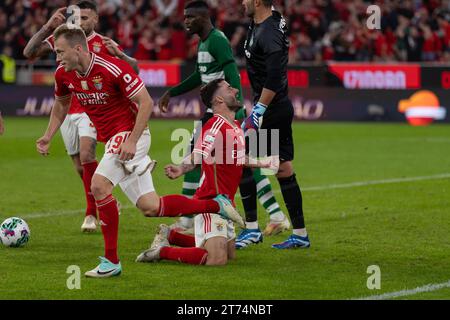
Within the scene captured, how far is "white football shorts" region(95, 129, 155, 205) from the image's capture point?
26.3 feet

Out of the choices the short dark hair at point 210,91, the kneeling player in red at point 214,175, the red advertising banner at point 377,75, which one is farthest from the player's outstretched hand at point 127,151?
the red advertising banner at point 377,75

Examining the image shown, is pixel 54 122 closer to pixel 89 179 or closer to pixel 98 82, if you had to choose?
pixel 98 82

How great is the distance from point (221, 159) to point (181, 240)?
0.86m

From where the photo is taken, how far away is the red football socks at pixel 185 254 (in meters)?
8.58

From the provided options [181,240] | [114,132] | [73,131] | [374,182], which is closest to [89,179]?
[73,131]

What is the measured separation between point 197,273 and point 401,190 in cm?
608

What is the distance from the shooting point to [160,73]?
1054 inches

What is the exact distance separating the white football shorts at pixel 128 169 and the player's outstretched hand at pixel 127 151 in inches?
9.1

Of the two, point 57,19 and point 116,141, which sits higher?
point 57,19

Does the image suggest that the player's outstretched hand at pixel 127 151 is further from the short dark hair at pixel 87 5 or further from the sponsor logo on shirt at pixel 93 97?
the short dark hair at pixel 87 5

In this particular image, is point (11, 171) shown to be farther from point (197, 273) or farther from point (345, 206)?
point (197, 273)

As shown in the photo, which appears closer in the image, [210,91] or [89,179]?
[210,91]

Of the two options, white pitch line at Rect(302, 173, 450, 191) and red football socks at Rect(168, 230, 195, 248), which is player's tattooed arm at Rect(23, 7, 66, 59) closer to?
red football socks at Rect(168, 230, 195, 248)

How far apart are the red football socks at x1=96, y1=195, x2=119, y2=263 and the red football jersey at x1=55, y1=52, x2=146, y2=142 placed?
0.59 m
